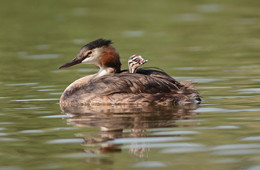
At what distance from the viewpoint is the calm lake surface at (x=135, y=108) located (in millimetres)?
8477

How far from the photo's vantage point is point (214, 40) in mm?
20328

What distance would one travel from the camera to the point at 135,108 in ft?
38.3

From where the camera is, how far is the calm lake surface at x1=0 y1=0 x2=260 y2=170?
8.48 metres

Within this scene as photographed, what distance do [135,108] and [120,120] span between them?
3.68 ft

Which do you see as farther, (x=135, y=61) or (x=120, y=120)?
(x=135, y=61)

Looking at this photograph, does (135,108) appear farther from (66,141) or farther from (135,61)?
(66,141)

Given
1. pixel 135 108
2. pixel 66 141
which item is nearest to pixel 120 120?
pixel 135 108

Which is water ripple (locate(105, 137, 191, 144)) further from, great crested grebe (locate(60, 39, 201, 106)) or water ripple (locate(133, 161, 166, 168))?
great crested grebe (locate(60, 39, 201, 106))

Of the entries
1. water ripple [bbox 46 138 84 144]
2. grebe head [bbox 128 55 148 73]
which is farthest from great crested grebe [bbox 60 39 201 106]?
water ripple [bbox 46 138 84 144]

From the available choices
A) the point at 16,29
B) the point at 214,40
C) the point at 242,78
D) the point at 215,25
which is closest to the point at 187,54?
the point at 214,40

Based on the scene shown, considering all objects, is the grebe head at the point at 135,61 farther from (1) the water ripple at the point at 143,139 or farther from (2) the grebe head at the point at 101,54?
(1) the water ripple at the point at 143,139

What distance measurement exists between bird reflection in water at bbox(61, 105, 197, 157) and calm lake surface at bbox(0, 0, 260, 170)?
0.02 m

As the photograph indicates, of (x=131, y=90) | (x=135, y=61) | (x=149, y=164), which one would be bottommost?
(x=149, y=164)

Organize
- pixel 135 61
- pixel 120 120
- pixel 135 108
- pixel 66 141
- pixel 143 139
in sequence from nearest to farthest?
pixel 143 139, pixel 66 141, pixel 120 120, pixel 135 108, pixel 135 61
